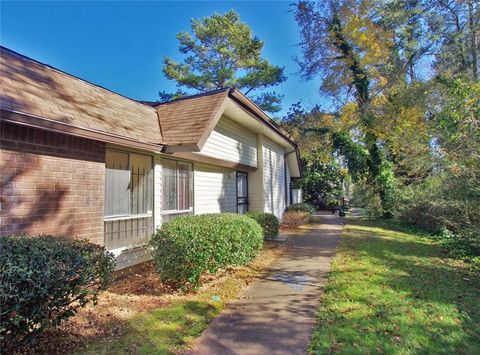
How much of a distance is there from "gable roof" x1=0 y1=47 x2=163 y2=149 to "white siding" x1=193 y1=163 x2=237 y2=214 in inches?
85.8

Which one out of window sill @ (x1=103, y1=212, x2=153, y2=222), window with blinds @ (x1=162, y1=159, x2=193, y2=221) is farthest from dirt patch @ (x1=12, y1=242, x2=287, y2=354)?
window with blinds @ (x1=162, y1=159, x2=193, y2=221)

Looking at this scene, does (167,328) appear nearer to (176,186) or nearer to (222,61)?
(176,186)

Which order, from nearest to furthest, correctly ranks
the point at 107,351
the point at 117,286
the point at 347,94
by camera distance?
the point at 107,351 → the point at 117,286 → the point at 347,94

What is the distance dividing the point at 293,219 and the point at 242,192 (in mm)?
3910

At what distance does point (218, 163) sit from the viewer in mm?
10125

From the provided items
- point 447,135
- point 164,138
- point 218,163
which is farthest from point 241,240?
point 447,135

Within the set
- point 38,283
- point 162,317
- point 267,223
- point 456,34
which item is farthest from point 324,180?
point 38,283

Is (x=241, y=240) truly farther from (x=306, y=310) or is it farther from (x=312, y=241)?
(x=312, y=241)

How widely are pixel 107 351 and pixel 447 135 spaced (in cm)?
972

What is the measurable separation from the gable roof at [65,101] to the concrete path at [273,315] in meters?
4.02

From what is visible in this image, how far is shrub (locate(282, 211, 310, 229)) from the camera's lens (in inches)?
597

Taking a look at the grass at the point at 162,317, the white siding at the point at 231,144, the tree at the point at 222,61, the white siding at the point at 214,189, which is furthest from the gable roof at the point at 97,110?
the tree at the point at 222,61

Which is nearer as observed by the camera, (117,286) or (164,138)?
(117,286)

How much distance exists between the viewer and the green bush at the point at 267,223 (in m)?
10.5
